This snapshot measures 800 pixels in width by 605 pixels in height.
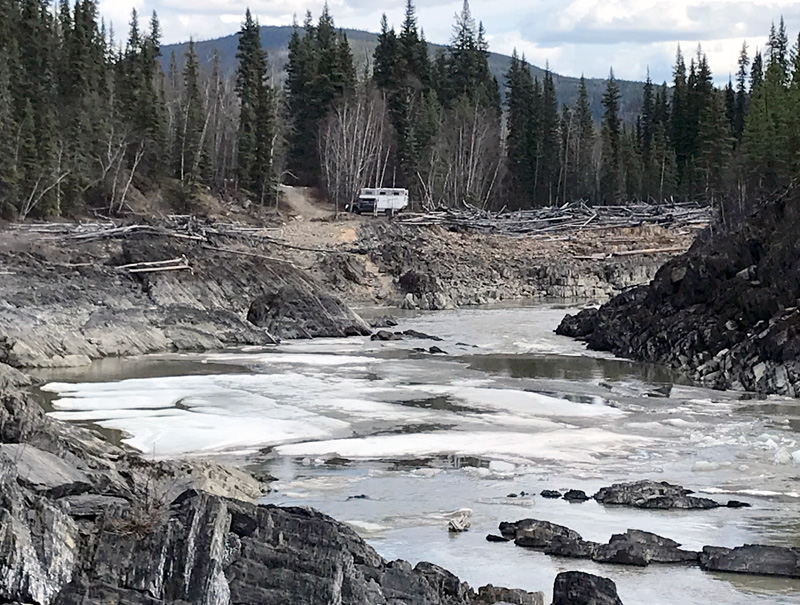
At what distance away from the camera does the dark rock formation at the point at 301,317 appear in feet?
131

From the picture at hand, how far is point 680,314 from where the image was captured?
35031 millimetres

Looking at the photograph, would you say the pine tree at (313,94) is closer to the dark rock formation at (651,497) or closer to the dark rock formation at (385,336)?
the dark rock formation at (385,336)

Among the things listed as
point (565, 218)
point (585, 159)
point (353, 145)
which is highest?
point (585, 159)

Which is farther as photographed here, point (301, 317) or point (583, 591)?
point (301, 317)

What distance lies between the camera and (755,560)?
1280 cm

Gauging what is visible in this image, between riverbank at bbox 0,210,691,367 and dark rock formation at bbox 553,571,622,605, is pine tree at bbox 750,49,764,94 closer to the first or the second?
riverbank at bbox 0,210,691,367

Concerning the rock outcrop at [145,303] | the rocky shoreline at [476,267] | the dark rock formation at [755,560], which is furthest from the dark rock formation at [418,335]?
the dark rock formation at [755,560]

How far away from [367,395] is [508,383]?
14.4 feet

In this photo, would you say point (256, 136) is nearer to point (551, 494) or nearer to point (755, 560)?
point (551, 494)

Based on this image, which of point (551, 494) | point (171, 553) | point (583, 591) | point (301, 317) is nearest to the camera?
point (171, 553)

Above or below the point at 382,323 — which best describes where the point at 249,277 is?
above

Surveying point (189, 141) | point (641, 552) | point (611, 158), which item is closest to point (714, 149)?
point (611, 158)

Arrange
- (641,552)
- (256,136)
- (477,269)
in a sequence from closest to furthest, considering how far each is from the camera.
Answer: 1. (641,552)
2. (477,269)
3. (256,136)

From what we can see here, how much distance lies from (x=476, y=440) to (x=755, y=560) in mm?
8151
